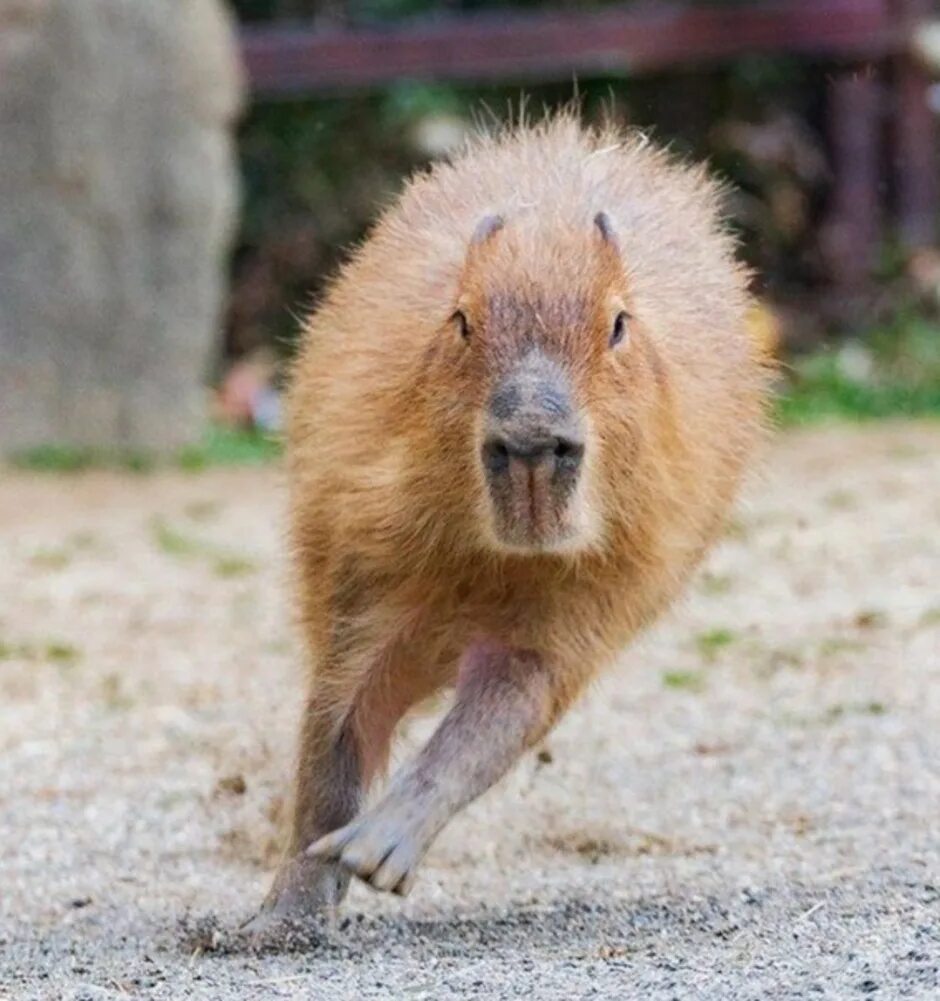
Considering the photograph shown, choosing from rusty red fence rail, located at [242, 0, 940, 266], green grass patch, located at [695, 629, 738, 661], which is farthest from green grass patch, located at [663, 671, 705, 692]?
rusty red fence rail, located at [242, 0, 940, 266]

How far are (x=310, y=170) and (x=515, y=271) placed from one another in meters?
8.88

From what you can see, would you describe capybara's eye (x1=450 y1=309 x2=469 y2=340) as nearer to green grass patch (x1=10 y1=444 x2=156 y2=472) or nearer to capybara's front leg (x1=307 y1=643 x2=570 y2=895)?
capybara's front leg (x1=307 y1=643 x2=570 y2=895)

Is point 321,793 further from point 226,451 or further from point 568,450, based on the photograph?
point 226,451

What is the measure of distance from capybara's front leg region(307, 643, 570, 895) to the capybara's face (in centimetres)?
31

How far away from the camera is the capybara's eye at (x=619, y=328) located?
3.88m

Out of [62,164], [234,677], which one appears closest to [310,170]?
[62,164]

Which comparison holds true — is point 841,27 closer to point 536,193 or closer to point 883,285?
point 883,285

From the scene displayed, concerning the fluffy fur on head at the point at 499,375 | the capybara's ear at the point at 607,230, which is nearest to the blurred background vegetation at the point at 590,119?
the fluffy fur on head at the point at 499,375

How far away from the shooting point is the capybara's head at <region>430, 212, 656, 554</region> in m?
3.63

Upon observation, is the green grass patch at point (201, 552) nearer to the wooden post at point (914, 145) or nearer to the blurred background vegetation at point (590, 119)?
the blurred background vegetation at point (590, 119)

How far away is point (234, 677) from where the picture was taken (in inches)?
255

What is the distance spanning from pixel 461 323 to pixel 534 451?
0.36 metres

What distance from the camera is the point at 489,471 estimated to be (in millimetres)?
3676

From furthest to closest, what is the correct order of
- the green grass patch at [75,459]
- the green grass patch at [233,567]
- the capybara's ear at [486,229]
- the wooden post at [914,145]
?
the wooden post at [914,145] → the green grass patch at [75,459] → the green grass patch at [233,567] → the capybara's ear at [486,229]
